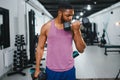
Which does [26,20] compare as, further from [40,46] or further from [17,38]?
[40,46]

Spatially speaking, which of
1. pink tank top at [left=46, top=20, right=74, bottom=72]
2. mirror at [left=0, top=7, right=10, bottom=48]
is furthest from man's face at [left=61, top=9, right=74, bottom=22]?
mirror at [left=0, top=7, right=10, bottom=48]

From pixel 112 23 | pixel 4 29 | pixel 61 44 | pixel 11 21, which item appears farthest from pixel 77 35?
pixel 112 23

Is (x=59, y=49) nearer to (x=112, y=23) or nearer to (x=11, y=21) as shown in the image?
(x=11, y=21)

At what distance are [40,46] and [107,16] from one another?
13.5m

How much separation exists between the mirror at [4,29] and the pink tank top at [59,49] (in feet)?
12.4

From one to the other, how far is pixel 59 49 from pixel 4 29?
4.22 meters

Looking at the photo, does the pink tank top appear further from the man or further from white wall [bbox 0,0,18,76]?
white wall [bbox 0,0,18,76]

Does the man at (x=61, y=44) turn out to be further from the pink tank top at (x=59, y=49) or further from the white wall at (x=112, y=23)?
the white wall at (x=112, y=23)

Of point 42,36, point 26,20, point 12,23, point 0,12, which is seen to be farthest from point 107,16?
point 42,36

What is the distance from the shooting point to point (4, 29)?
19.1 feet

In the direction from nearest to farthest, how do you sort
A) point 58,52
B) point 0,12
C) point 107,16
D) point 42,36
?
1. point 58,52
2. point 42,36
3. point 0,12
4. point 107,16

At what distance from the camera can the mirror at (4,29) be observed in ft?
18.3

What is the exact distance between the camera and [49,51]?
2.06m

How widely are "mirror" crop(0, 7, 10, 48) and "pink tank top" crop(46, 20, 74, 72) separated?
3772 mm
